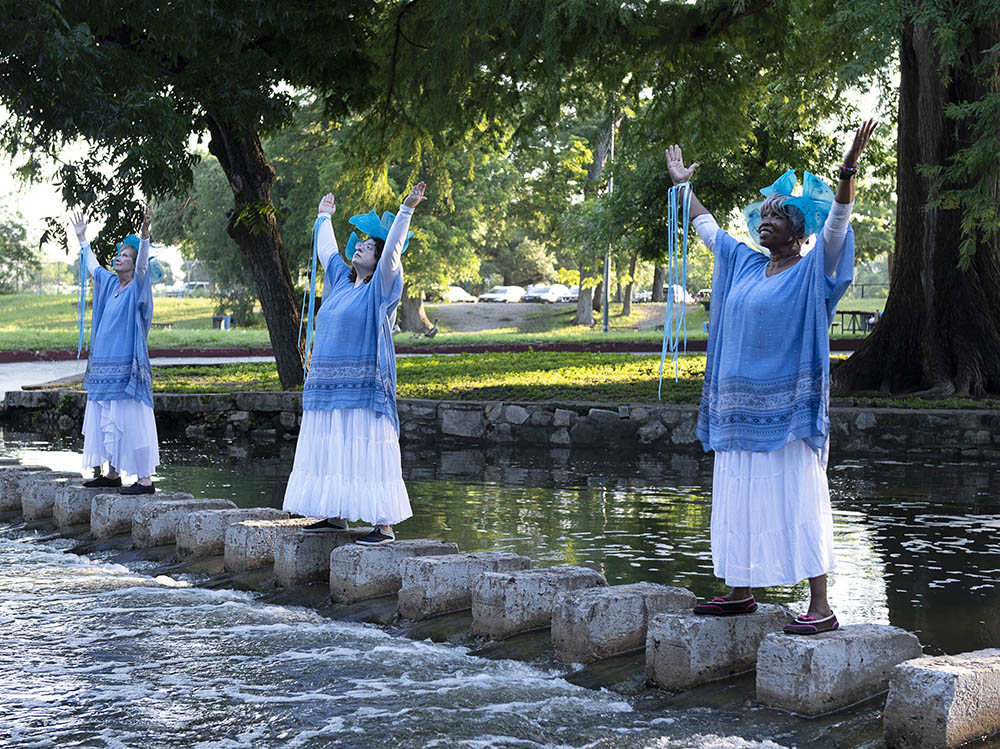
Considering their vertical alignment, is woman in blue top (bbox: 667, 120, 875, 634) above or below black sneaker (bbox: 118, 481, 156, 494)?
above

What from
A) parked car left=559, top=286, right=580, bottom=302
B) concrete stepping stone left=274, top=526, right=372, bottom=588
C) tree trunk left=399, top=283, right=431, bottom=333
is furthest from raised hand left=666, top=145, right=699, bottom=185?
parked car left=559, top=286, right=580, bottom=302

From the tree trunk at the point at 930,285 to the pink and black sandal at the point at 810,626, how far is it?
1121 centimetres

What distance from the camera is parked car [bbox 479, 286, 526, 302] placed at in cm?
6297

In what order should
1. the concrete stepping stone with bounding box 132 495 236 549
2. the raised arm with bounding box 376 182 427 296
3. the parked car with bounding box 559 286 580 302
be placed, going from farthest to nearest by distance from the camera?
the parked car with bounding box 559 286 580 302
the concrete stepping stone with bounding box 132 495 236 549
the raised arm with bounding box 376 182 427 296

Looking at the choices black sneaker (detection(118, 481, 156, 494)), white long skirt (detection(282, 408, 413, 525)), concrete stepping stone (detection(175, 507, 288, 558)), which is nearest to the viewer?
white long skirt (detection(282, 408, 413, 525))

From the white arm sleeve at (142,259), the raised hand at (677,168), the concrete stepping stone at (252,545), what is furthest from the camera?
the white arm sleeve at (142,259)

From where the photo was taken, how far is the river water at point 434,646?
4.50 meters

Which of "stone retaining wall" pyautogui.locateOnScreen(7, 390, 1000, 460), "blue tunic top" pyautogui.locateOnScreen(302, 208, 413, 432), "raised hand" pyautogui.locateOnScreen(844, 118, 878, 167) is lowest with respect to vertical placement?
"stone retaining wall" pyautogui.locateOnScreen(7, 390, 1000, 460)

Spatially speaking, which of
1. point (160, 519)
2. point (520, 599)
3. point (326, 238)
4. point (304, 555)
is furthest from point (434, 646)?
point (160, 519)

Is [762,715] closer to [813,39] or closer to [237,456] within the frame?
[237,456]

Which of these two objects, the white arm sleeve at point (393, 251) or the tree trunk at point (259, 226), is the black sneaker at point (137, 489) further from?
the tree trunk at point (259, 226)

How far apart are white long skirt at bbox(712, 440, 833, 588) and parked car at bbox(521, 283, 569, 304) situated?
54495 mm

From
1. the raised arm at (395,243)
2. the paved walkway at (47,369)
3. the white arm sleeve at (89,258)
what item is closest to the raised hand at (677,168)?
the raised arm at (395,243)

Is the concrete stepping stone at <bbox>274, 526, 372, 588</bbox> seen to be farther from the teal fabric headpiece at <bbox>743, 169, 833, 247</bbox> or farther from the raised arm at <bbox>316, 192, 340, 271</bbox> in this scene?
the teal fabric headpiece at <bbox>743, 169, 833, 247</bbox>
